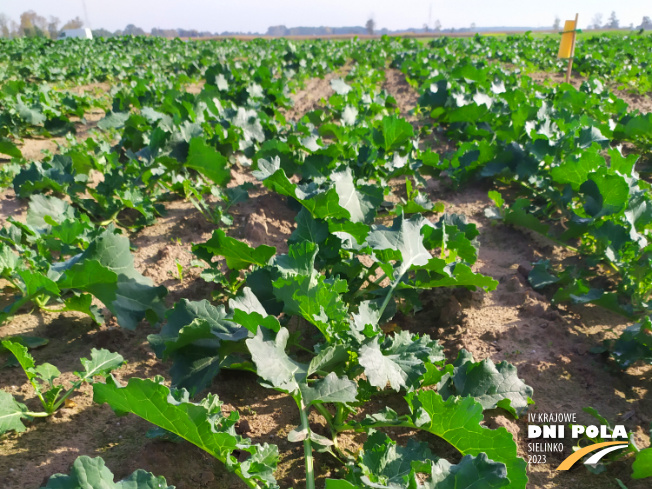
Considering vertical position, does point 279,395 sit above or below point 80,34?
below

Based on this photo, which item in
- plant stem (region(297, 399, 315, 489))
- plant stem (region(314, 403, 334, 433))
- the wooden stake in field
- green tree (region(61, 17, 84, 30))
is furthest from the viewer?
green tree (region(61, 17, 84, 30))

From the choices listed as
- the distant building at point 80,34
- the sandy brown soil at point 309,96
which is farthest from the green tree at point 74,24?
the sandy brown soil at point 309,96

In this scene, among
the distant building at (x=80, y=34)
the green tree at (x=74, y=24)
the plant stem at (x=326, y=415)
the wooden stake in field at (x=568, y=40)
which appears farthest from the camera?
the green tree at (x=74, y=24)

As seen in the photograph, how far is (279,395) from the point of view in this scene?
259cm

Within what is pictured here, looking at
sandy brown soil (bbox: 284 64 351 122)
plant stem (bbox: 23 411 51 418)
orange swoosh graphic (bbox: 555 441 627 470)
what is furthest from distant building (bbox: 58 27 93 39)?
orange swoosh graphic (bbox: 555 441 627 470)

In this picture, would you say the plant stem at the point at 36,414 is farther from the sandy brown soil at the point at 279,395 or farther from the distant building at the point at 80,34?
the distant building at the point at 80,34

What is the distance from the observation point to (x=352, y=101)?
7512 millimetres

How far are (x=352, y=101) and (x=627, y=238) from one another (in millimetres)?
5092

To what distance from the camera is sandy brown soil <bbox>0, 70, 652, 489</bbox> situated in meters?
2.10

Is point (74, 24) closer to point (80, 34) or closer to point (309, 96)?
point (80, 34)

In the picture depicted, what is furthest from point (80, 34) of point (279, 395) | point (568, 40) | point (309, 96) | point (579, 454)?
point (579, 454)

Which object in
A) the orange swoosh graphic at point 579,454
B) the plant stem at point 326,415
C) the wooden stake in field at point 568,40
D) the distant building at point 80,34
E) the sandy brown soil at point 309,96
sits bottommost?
the orange swoosh graphic at point 579,454

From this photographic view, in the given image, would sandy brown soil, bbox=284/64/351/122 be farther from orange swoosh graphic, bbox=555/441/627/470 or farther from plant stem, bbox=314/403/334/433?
orange swoosh graphic, bbox=555/441/627/470

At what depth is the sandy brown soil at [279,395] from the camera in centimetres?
210
